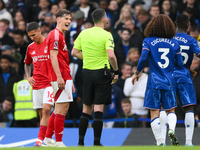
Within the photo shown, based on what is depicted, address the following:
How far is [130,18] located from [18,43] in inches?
137

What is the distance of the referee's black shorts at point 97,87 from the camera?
22.6 ft

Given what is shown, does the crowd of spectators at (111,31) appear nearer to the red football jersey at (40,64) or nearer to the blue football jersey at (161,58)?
the red football jersey at (40,64)

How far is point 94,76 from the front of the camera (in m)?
6.92

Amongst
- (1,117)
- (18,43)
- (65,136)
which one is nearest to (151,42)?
(65,136)

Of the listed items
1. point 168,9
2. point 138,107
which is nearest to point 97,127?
point 138,107

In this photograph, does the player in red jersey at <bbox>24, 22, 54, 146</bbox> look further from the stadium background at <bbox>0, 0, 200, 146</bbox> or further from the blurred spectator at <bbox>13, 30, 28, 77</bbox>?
the blurred spectator at <bbox>13, 30, 28, 77</bbox>

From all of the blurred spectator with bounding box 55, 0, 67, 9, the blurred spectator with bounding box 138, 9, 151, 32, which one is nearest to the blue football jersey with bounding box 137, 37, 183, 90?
the blurred spectator with bounding box 138, 9, 151, 32

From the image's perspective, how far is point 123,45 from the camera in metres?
11.6

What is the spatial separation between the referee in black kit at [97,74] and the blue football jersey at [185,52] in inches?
42.4

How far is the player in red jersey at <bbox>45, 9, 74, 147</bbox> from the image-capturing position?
22.6 feet

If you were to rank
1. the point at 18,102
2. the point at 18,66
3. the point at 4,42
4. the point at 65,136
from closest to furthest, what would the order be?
the point at 65,136
the point at 18,102
the point at 18,66
the point at 4,42

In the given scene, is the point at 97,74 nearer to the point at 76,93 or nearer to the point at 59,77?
the point at 59,77

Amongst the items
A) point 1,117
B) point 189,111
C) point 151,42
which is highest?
point 151,42

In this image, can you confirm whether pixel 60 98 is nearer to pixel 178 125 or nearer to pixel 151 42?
pixel 151 42
